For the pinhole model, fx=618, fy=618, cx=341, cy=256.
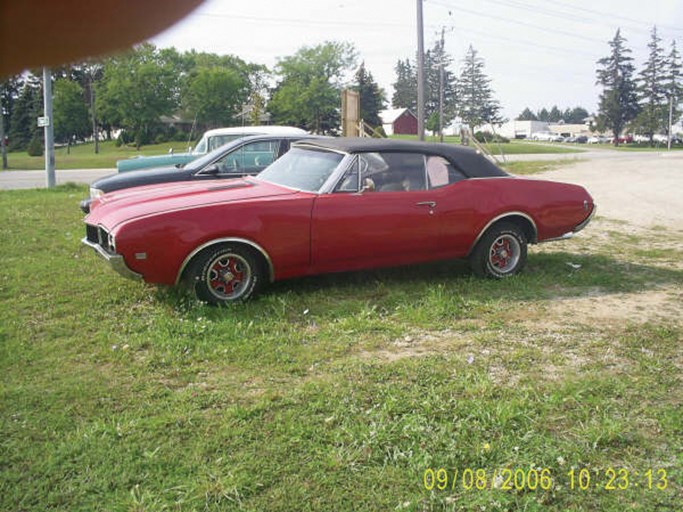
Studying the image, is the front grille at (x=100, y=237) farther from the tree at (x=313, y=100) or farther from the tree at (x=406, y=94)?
the tree at (x=406, y=94)

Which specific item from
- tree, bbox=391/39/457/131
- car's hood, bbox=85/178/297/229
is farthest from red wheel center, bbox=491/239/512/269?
tree, bbox=391/39/457/131

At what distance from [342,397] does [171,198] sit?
274 cm

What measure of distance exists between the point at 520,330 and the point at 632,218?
705 cm

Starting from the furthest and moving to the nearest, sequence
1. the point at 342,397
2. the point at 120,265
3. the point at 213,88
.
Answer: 1. the point at 120,265
2. the point at 342,397
3. the point at 213,88

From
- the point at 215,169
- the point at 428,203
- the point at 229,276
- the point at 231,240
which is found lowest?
the point at 229,276

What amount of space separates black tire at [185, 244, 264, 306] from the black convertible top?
1.47 metres

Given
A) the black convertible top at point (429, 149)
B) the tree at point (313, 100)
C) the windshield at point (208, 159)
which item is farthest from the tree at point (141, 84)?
the tree at point (313, 100)

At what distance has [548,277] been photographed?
6320 mm

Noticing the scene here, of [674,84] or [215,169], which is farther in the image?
[674,84]

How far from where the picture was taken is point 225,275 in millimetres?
5180

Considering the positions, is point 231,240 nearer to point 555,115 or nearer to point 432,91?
point 432,91

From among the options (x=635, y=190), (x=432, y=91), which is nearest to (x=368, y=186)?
(x=635, y=190)

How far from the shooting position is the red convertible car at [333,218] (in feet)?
16.3

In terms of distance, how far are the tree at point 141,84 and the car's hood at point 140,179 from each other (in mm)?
6867
